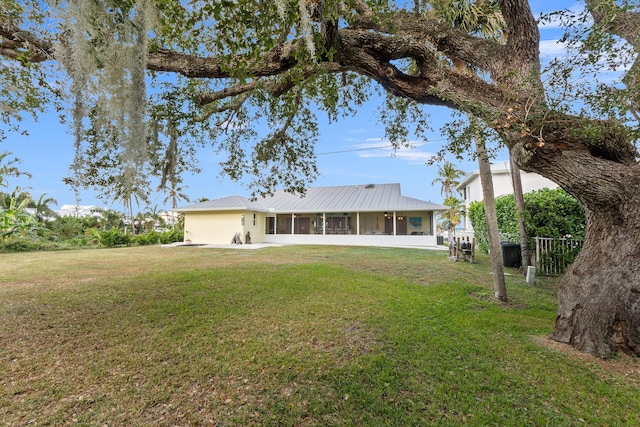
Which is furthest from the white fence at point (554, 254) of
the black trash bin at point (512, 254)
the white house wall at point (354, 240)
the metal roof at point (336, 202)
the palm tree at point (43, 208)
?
the palm tree at point (43, 208)

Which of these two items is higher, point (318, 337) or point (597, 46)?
point (597, 46)

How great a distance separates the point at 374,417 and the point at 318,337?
5.32ft

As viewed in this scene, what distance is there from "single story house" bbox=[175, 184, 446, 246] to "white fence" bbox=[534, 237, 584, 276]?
9.80 metres

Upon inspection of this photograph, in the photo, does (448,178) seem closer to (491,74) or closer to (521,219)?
(521,219)

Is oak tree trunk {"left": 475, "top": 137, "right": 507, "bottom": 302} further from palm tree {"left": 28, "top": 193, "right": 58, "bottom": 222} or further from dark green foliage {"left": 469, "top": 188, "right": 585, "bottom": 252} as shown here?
palm tree {"left": 28, "top": 193, "right": 58, "bottom": 222}

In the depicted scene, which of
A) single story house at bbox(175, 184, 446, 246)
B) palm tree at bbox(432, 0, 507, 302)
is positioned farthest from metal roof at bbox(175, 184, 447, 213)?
palm tree at bbox(432, 0, 507, 302)

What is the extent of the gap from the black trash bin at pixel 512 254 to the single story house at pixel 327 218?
8277 mm

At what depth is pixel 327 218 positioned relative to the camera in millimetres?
24031

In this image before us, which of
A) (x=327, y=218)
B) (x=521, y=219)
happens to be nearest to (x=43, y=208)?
(x=327, y=218)

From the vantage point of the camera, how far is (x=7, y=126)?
17.1 feet

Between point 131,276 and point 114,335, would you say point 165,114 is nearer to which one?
point 114,335

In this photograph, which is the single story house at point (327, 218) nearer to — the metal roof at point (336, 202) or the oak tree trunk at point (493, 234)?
the metal roof at point (336, 202)

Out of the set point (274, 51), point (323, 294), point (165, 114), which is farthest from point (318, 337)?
point (165, 114)

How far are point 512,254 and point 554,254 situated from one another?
1749mm
